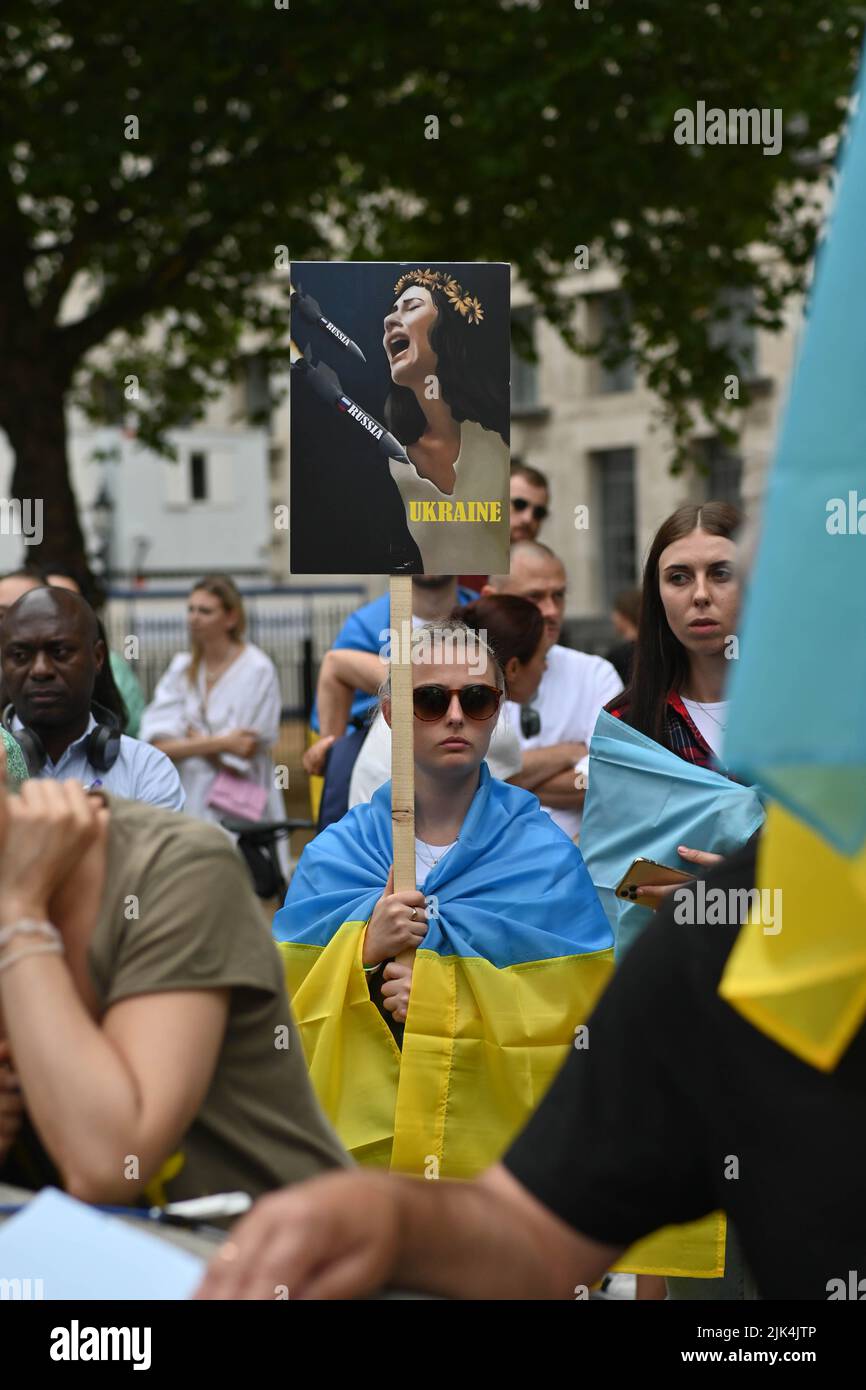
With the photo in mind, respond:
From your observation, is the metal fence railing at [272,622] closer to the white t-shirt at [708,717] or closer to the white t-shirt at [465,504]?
the white t-shirt at [708,717]

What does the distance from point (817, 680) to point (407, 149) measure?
1327 centimetres

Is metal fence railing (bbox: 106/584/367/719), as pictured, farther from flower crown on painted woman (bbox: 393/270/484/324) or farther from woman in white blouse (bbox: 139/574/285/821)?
flower crown on painted woman (bbox: 393/270/484/324)

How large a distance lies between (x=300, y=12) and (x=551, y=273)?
3.66 metres

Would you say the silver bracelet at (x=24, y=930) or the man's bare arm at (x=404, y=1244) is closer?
the man's bare arm at (x=404, y=1244)

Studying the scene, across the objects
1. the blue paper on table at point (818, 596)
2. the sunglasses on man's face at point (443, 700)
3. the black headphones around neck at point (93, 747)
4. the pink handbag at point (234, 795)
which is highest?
the blue paper on table at point (818, 596)

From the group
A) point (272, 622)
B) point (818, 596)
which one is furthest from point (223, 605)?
Answer: point (272, 622)

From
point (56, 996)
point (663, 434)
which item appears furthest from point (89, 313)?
point (663, 434)

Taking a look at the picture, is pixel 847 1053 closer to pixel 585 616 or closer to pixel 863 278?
pixel 863 278

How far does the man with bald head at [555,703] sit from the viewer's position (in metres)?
6.23

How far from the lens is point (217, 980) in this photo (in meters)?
2.35

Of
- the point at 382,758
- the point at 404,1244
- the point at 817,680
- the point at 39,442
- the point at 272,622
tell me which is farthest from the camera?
the point at 272,622

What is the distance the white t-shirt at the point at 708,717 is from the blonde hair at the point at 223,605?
5237 millimetres

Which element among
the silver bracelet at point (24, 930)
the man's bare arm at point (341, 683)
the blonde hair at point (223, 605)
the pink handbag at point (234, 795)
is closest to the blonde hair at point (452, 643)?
the man's bare arm at point (341, 683)

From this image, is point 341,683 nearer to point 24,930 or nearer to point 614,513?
point 24,930
